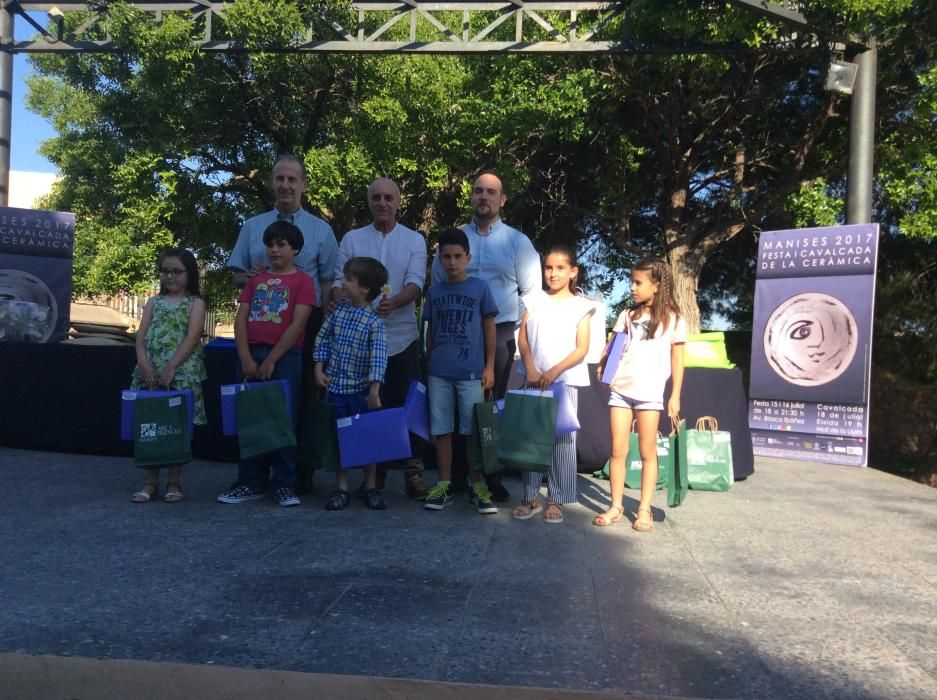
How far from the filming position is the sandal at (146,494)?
5.07m

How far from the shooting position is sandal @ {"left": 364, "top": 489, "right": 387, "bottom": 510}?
16.5 feet

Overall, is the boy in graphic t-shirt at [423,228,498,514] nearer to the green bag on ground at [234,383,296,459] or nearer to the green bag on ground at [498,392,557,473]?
the green bag on ground at [498,392,557,473]

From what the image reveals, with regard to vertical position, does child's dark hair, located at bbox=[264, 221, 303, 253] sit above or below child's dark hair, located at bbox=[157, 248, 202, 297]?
above

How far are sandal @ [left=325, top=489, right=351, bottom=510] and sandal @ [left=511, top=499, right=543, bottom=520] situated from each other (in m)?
1.05

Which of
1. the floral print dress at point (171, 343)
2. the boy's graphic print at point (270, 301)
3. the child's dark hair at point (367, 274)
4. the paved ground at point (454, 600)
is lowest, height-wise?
the paved ground at point (454, 600)

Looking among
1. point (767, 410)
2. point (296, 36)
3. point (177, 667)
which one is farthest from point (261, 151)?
point (177, 667)

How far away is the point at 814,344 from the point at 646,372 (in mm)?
4467

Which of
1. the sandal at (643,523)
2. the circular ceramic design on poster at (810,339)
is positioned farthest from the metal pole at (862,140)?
the sandal at (643,523)

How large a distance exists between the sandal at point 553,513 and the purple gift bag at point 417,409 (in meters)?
0.86

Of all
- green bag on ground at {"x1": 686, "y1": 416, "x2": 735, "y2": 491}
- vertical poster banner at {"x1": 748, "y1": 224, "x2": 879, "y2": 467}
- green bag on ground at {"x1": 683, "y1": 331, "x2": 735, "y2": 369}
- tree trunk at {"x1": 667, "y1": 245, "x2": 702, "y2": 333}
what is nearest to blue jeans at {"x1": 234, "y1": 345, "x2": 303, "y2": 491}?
green bag on ground at {"x1": 686, "y1": 416, "x2": 735, "y2": 491}

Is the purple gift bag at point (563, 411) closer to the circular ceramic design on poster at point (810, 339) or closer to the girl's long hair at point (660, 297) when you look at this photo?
the girl's long hair at point (660, 297)

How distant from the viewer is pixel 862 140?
862cm

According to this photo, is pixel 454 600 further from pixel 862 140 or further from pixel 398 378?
pixel 862 140

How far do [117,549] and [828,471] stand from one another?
6.49m
